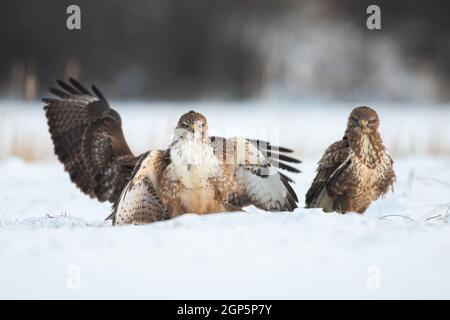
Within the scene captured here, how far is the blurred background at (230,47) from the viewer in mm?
20078

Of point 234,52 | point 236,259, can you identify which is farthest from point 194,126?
point 234,52

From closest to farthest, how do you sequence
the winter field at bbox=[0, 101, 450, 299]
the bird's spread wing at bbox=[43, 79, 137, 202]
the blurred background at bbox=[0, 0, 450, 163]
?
1. the winter field at bbox=[0, 101, 450, 299]
2. the bird's spread wing at bbox=[43, 79, 137, 202]
3. the blurred background at bbox=[0, 0, 450, 163]

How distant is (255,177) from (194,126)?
2.88ft

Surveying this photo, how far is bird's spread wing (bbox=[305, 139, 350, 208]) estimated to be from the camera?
5.97m

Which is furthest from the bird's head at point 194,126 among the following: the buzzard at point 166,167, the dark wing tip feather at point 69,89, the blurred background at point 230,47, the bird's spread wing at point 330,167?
the blurred background at point 230,47

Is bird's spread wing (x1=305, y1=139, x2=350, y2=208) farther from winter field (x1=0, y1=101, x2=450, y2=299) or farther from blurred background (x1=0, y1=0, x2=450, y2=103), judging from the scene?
blurred background (x1=0, y1=0, x2=450, y2=103)

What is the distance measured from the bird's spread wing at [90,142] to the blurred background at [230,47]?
42.7ft

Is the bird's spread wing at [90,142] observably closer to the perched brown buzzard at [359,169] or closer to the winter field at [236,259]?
the winter field at [236,259]

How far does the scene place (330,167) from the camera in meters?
6.06

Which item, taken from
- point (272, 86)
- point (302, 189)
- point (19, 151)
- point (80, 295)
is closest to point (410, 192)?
point (302, 189)

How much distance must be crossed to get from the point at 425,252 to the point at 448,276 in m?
0.23

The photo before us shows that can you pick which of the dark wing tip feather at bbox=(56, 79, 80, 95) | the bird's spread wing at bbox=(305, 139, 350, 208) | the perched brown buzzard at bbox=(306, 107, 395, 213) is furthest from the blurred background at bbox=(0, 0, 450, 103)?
the perched brown buzzard at bbox=(306, 107, 395, 213)

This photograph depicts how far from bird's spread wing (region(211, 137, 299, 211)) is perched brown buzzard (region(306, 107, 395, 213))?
42 cm

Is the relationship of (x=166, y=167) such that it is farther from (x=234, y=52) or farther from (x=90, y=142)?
(x=234, y=52)
